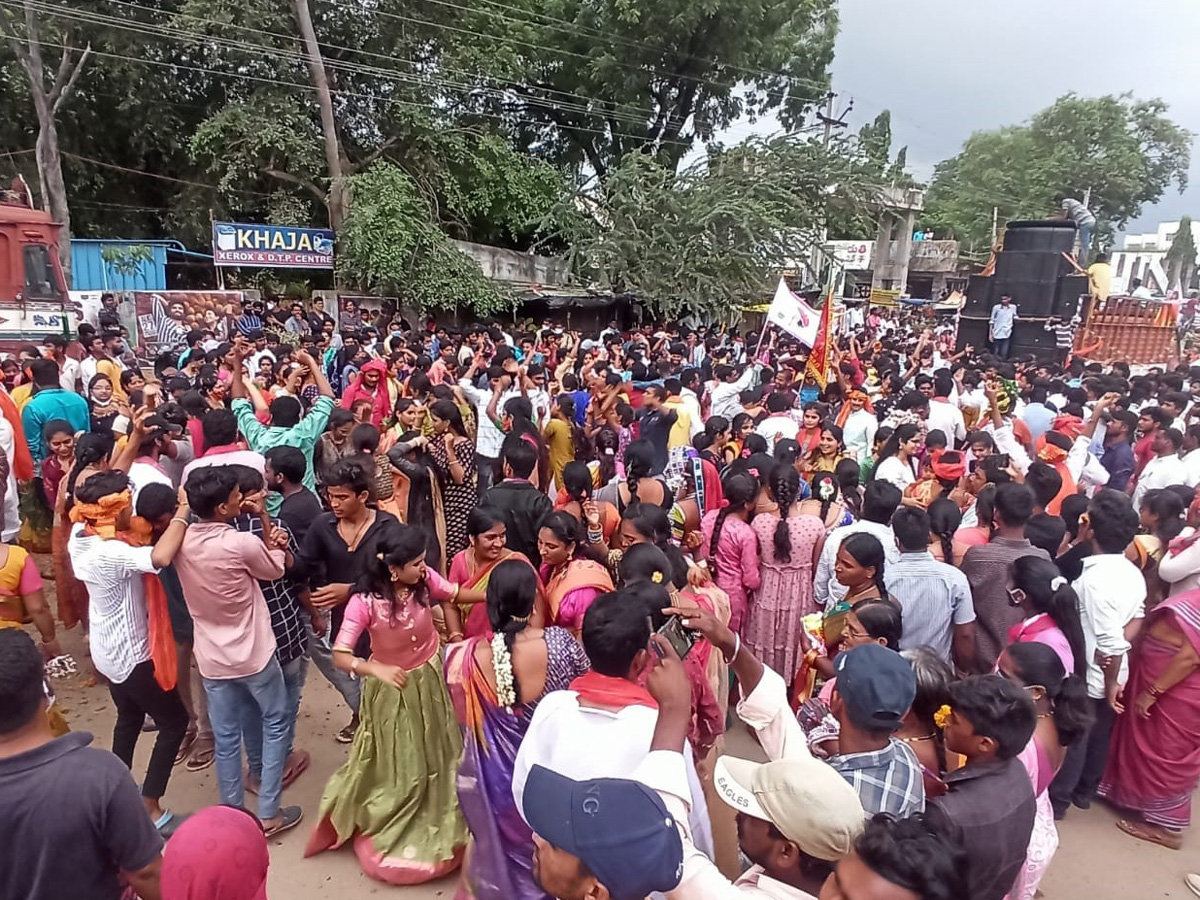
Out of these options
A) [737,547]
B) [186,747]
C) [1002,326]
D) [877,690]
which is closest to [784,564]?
[737,547]

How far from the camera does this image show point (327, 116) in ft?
52.6

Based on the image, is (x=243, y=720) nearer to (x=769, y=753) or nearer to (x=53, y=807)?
(x=53, y=807)

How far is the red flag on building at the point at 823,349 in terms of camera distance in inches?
316

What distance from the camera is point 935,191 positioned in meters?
46.9

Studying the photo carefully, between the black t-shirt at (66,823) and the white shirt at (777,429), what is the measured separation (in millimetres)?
4574

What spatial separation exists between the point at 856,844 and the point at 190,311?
1421 cm

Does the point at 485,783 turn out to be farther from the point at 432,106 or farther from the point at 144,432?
the point at 432,106

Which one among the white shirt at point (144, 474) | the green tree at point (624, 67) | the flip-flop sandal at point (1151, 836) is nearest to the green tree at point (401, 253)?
the green tree at point (624, 67)

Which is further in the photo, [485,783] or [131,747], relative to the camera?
[131,747]

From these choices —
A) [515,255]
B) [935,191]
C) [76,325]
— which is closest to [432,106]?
[515,255]

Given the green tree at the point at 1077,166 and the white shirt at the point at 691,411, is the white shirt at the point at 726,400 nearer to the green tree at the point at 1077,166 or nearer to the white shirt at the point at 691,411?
the white shirt at the point at 691,411

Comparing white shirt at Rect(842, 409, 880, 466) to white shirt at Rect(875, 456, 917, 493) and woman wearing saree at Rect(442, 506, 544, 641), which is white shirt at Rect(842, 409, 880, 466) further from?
woman wearing saree at Rect(442, 506, 544, 641)

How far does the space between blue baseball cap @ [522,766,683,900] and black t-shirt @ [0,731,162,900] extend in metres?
1.06

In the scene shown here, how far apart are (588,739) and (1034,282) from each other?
58.0 ft
